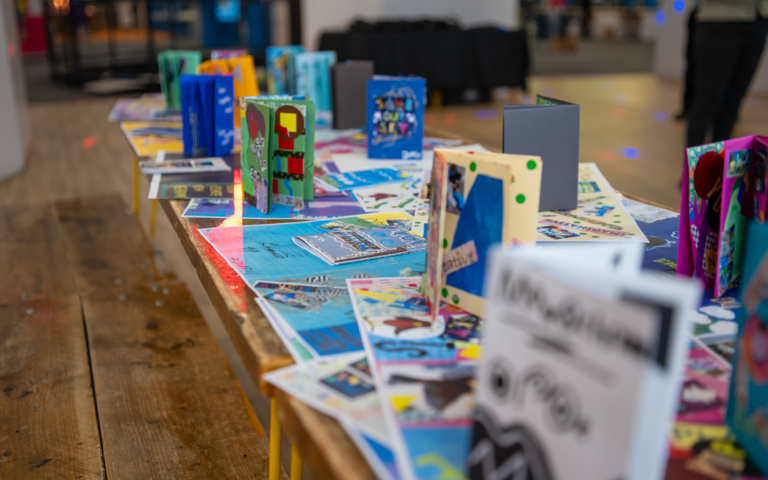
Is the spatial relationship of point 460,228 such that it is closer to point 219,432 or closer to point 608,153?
point 219,432

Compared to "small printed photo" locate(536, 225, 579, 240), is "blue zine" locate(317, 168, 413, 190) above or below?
above

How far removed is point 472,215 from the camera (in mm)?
831

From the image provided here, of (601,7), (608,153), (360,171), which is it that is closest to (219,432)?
(360,171)

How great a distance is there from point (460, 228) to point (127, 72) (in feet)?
25.2

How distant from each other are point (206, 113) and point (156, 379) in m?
0.74

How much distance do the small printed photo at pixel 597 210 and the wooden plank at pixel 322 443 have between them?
2.73 feet

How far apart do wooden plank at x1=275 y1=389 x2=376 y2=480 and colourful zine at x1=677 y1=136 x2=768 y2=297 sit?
0.60 meters

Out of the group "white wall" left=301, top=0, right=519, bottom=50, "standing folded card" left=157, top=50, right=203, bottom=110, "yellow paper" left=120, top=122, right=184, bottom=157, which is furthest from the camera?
"white wall" left=301, top=0, right=519, bottom=50

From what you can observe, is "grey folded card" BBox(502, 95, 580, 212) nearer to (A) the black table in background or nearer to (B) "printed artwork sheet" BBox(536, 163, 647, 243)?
(B) "printed artwork sheet" BBox(536, 163, 647, 243)

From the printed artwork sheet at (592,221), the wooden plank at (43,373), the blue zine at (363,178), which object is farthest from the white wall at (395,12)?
the printed artwork sheet at (592,221)

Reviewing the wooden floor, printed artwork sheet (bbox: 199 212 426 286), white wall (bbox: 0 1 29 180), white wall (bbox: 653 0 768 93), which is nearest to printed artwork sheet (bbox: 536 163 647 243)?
the wooden floor

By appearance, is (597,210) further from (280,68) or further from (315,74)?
(280,68)

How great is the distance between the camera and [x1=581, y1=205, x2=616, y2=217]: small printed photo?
4.23ft

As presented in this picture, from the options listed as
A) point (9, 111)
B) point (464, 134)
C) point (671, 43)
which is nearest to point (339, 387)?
point (9, 111)
